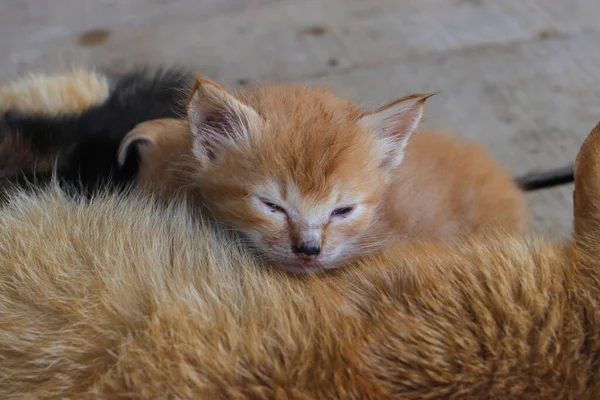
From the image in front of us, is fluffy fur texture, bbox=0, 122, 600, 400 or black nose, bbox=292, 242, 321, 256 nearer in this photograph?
fluffy fur texture, bbox=0, 122, 600, 400

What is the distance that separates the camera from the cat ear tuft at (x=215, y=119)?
1.25 meters

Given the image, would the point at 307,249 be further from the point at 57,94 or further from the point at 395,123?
the point at 57,94

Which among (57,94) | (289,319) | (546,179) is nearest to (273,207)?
(289,319)

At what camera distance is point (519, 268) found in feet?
3.11

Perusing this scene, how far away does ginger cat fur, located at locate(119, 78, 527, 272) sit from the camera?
1.22 meters

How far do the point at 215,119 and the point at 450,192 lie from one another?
542 mm

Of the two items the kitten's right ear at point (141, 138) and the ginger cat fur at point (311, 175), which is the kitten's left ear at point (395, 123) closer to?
the ginger cat fur at point (311, 175)

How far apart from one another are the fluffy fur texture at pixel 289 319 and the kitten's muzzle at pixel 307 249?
0.12 m

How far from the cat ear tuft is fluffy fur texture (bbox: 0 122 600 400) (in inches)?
10.9

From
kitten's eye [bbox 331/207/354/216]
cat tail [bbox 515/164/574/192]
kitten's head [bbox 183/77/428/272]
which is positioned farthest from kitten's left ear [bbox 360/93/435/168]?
cat tail [bbox 515/164/574/192]

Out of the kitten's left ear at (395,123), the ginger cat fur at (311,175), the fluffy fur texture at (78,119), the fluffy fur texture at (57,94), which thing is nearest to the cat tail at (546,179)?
the ginger cat fur at (311,175)

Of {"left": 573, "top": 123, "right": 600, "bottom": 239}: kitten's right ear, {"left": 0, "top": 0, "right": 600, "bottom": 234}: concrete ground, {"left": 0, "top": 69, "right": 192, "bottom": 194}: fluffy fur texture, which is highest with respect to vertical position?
{"left": 573, "top": 123, "right": 600, "bottom": 239}: kitten's right ear

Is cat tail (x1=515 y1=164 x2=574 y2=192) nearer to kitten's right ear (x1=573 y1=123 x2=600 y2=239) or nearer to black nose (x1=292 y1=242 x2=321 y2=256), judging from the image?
kitten's right ear (x1=573 y1=123 x2=600 y2=239)

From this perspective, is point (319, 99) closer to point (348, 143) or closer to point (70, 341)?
point (348, 143)
